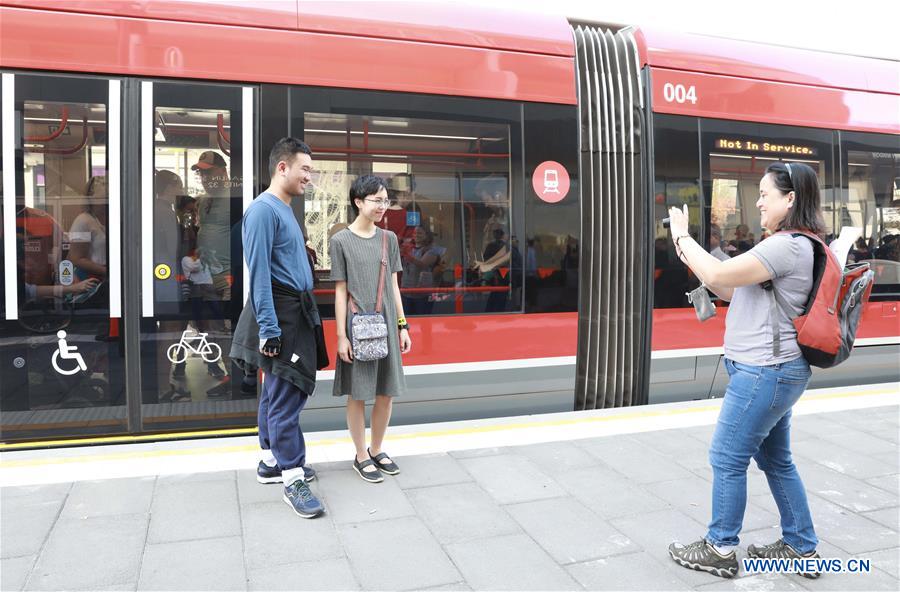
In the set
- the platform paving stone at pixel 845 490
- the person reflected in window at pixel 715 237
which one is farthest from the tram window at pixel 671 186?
the platform paving stone at pixel 845 490

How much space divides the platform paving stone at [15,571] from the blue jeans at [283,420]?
3.87 feet

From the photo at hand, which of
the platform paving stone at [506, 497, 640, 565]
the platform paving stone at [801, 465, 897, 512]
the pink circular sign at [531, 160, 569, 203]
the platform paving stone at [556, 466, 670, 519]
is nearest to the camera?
the platform paving stone at [506, 497, 640, 565]

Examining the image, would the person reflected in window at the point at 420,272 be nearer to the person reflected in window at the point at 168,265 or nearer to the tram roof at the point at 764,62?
the person reflected in window at the point at 168,265

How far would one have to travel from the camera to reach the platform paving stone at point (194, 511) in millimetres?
3238

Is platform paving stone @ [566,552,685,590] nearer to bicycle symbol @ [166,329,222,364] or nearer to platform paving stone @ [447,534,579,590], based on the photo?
platform paving stone @ [447,534,579,590]

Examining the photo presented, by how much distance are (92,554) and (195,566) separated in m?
0.50

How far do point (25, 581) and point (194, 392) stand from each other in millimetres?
1790

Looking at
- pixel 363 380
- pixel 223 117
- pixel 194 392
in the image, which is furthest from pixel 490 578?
pixel 223 117

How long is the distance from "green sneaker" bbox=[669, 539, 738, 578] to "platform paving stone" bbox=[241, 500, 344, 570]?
1.58 metres

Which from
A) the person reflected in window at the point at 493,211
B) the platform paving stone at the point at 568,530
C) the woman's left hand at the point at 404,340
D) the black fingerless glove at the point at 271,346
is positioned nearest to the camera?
the platform paving stone at the point at 568,530

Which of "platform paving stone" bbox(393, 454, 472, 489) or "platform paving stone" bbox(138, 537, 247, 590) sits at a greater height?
"platform paving stone" bbox(393, 454, 472, 489)

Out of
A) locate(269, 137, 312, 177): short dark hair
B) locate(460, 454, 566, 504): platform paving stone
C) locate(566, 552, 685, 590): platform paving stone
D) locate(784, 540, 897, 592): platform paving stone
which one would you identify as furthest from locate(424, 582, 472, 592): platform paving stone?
locate(269, 137, 312, 177): short dark hair

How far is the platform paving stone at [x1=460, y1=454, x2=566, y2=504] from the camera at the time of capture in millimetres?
3809

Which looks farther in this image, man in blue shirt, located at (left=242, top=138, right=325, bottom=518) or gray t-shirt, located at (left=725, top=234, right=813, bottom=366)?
man in blue shirt, located at (left=242, top=138, right=325, bottom=518)
